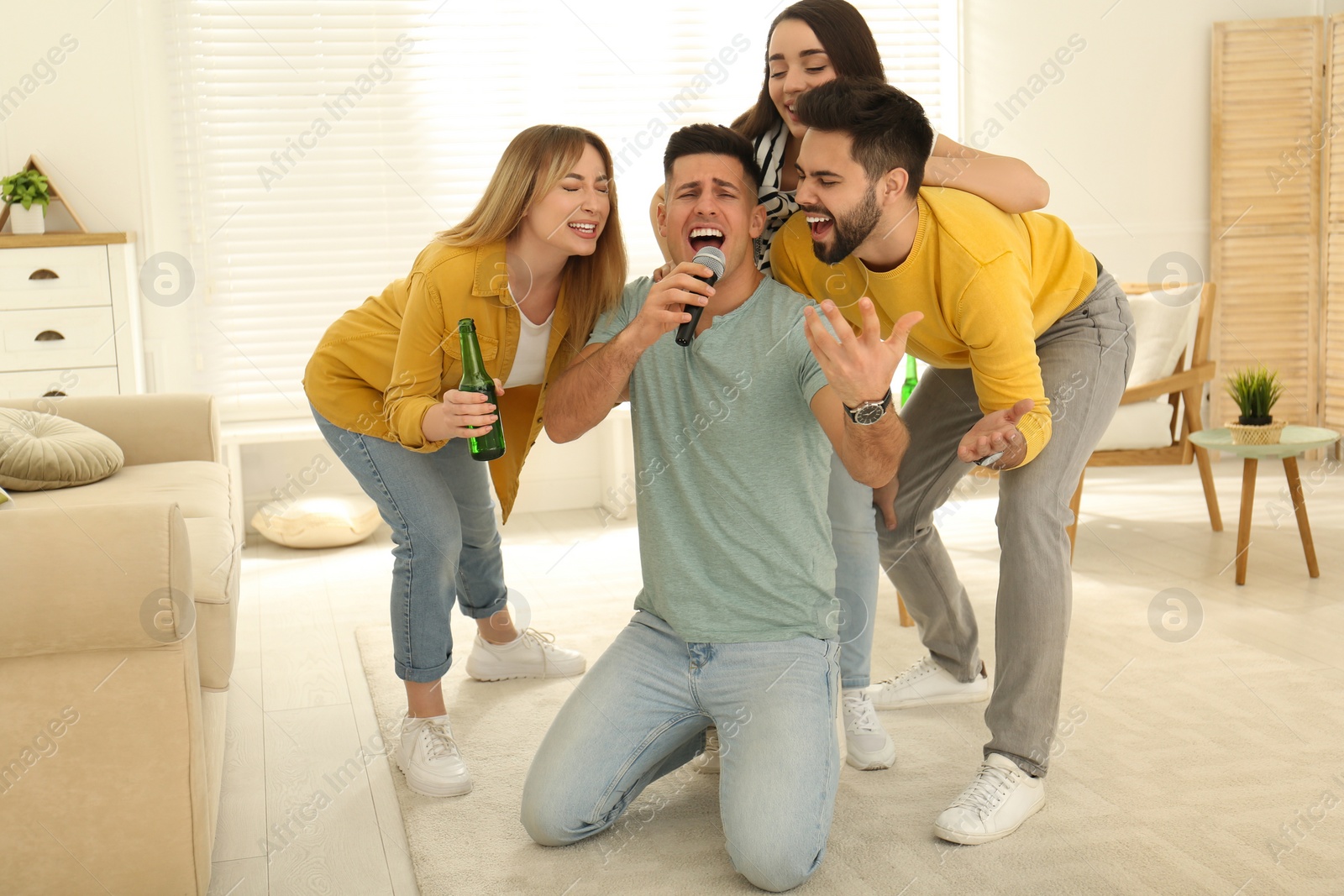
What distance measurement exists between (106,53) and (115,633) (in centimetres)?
344

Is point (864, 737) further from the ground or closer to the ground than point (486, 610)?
closer to the ground

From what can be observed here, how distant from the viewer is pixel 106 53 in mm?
4340

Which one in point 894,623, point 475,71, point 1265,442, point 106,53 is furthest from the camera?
point 475,71

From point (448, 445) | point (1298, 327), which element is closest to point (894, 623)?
point (448, 445)

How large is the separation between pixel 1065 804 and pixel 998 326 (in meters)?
0.88

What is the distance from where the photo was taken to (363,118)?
4.60m

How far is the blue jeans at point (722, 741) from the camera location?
1.80 m

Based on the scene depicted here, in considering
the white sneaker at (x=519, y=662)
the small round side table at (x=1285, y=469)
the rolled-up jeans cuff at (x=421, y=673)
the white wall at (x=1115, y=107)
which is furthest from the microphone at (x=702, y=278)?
the white wall at (x=1115, y=107)

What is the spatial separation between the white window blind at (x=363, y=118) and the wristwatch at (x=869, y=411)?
3.25m

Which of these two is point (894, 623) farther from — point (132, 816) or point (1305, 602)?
point (132, 816)

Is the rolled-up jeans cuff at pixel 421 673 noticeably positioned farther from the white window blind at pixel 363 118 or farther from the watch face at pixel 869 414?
the white window blind at pixel 363 118

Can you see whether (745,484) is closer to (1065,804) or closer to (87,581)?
(1065,804)

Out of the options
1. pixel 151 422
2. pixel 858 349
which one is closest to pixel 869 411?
pixel 858 349

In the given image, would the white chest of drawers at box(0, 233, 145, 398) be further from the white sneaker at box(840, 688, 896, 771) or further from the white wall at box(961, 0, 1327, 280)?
the white wall at box(961, 0, 1327, 280)
